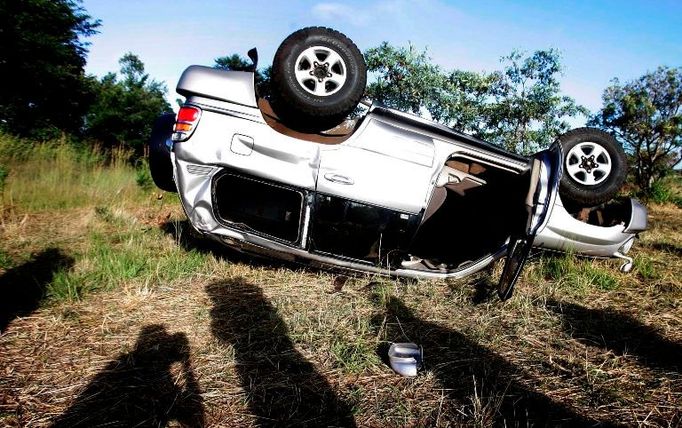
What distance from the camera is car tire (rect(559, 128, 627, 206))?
12.0ft

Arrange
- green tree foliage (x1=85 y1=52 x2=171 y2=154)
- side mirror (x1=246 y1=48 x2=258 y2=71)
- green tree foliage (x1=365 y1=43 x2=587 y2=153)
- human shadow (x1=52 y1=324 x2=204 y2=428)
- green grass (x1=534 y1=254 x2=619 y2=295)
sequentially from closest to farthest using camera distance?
human shadow (x1=52 y1=324 x2=204 y2=428) < side mirror (x1=246 y1=48 x2=258 y2=71) < green grass (x1=534 y1=254 x2=619 y2=295) < green tree foliage (x1=365 y1=43 x2=587 y2=153) < green tree foliage (x1=85 y1=52 x2=171 y2=154)

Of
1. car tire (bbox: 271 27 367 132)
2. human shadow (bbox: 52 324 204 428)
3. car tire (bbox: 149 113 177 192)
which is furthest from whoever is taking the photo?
car tire (bbox: 149 113 177 192)

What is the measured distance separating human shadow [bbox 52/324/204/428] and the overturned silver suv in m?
1.22

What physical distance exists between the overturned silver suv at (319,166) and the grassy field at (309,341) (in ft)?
1.38

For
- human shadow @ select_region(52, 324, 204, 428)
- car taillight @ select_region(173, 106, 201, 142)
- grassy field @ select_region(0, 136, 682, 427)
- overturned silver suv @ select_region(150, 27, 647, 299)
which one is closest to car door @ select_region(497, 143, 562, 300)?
overturned silver suv @ select_region(150, 27, 647, 299)

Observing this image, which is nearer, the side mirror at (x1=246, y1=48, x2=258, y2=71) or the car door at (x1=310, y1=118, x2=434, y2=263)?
the car door at (x1=310, y1=118, x2=434, y2=263)

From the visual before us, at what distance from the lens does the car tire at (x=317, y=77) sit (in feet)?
9.81

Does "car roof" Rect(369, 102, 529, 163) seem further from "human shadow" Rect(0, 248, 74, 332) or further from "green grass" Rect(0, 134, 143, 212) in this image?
"green grass" Rect(0, 134, 143, 212)

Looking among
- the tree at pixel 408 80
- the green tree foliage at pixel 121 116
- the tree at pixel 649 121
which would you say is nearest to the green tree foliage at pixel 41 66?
the green tree foliage at pixel 121 116

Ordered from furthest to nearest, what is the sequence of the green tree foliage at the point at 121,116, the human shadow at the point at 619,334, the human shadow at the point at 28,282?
the green tree foliage at the point at 121,116 → the human shadow at the point at 28,282 → the human shadow at the point at 619,334

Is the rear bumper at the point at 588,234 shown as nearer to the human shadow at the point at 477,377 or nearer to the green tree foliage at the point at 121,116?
the human shadow at the point at 477,377

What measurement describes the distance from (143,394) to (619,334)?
3.07 metres

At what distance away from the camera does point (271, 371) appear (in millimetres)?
2145

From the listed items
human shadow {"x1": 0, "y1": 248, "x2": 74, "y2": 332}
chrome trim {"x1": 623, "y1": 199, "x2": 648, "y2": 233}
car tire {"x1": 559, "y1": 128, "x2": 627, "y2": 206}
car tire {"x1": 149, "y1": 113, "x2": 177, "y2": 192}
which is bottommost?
human shadow {"x1": 0, "y1": 248, "x2": 74, "y2": 332}
